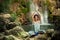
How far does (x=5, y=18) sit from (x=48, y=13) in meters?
0.79

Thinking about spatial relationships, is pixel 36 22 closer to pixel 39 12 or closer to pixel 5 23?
pixel 39 12

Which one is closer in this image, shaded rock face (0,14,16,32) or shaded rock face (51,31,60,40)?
shaded rock face (0,14,16,32)

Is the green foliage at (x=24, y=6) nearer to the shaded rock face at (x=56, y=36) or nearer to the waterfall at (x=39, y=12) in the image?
the waterfall at (x=39, y=12)

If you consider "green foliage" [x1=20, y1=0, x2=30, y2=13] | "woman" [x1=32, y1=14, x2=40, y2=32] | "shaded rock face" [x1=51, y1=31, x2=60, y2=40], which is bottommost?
"shaded rock face" [x1=51, y1=31, x2=60, y2=40]

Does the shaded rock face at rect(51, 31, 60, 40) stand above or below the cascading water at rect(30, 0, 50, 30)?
below

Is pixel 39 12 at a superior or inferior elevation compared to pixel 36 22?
superior

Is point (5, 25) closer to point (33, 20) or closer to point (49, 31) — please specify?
point (33, 20)

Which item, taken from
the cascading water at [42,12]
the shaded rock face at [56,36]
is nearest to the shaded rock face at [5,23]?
the cascading water at [42,12]

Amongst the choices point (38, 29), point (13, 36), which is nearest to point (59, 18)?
point (38, 29)

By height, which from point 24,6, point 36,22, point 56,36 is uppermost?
point 24,6

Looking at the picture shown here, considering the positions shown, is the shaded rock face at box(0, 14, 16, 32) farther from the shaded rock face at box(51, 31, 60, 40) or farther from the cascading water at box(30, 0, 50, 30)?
the shaded rock face at box(51, 31, 60, 40)

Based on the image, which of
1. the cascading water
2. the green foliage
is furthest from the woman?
the green foliage

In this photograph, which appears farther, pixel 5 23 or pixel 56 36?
pixel 56 36

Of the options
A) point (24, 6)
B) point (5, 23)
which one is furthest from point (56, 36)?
point (5, 23)
